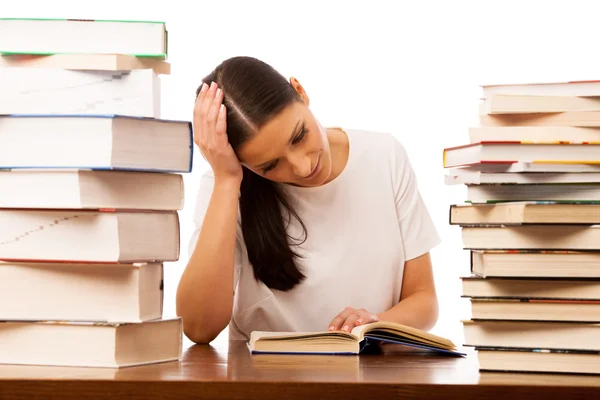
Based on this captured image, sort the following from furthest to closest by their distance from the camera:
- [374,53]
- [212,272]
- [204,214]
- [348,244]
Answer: [374,53] < [348,244] < [204,214] < [212,272]

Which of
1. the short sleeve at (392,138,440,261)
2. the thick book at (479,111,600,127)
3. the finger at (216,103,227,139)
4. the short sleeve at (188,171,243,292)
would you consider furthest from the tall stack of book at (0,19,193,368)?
the short sleeve at (392,138,440,261)

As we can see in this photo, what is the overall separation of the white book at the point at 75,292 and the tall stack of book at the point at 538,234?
0.50 m

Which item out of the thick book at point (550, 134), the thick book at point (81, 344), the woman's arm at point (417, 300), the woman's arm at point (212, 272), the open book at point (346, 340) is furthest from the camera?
the woman's arm at point (417, 300)

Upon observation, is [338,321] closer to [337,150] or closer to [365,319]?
[365,319]

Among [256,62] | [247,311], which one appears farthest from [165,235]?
[247,311]

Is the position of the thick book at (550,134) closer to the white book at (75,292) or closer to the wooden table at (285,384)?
the wooden table at (285,384)

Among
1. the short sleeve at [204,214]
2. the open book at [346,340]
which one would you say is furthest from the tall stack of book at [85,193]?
the short sleeve at [204,214]

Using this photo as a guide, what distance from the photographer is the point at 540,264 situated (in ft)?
4.05

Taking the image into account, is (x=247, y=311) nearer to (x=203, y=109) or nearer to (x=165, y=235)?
(x=203, y=109)

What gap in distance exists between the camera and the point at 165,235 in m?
1.42

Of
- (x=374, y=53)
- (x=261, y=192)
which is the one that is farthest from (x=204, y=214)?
(x=374, y=53)

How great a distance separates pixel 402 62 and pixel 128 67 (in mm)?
2341

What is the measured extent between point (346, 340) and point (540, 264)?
0.42m

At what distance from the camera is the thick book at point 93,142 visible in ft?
4.37
